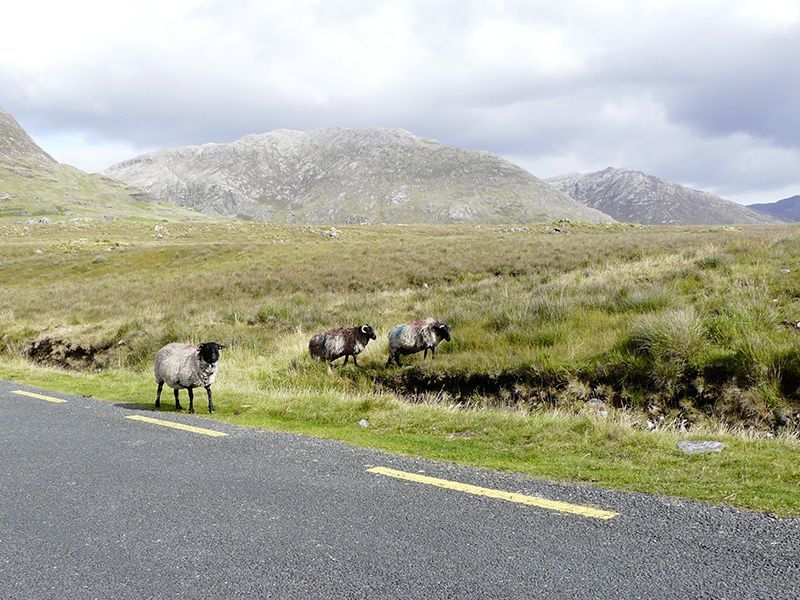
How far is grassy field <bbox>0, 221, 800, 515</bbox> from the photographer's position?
7.32 m

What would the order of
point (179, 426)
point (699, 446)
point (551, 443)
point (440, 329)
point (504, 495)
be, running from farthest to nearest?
point (440, 329) < point (179, 426) < point (551, 443) < point (699, 446) < point (504, 495)

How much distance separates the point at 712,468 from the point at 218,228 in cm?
8138

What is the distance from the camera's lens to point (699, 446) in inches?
286

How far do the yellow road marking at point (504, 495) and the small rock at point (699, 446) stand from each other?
2549mm

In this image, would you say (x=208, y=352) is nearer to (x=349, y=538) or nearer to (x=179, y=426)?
(x=179, y=426)

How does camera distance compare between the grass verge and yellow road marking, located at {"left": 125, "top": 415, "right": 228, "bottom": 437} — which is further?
yellow road marking, located at {"left": 125, "top": 415, "right": 228, "bottom": 437}

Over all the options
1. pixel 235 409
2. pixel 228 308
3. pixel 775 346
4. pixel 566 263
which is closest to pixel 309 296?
pixel 228 308

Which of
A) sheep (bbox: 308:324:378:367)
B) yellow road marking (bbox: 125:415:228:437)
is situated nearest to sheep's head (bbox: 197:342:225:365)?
yellow road marking (bbox: 125:415:228:437)

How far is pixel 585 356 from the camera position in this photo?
39.0 ft

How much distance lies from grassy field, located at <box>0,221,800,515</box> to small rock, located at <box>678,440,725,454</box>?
0.18 m

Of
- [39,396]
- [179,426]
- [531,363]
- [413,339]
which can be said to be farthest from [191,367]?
[531,363]

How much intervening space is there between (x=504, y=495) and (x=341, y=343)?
29.6 ft

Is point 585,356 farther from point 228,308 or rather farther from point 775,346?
point 228,308

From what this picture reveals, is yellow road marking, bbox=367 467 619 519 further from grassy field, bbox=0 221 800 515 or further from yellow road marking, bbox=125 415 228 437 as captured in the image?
yellow road marking, bbox=125 415 228 437
